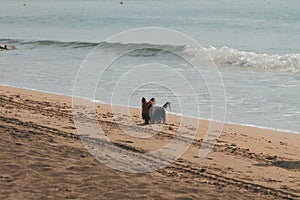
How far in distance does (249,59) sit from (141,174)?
725 inches

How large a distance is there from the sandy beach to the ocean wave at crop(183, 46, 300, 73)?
491 inches

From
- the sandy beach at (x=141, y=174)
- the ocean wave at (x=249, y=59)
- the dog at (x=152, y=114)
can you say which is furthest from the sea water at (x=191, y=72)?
the sandy beach at (x=141, y=174)

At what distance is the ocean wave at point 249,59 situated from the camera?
74.2 feet

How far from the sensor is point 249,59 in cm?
2461

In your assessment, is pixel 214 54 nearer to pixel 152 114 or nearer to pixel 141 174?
pixel 152 114

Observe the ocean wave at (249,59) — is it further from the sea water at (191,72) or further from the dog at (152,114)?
the dog at (152,114)

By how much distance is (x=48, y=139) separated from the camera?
8.49 metres

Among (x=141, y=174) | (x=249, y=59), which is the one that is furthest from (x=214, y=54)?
(x=141, y=174)

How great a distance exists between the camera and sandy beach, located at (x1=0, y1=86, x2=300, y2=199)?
6.32m

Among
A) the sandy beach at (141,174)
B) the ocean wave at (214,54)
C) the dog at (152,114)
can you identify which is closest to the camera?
the sandy beach at (141,174)

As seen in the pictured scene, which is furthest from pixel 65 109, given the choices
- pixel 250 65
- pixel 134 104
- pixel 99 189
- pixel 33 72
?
pixel 250 65

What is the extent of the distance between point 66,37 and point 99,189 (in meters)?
36.0

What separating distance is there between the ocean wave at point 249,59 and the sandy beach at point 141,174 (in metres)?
12.5

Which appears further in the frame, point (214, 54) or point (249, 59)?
point (214, 54)
